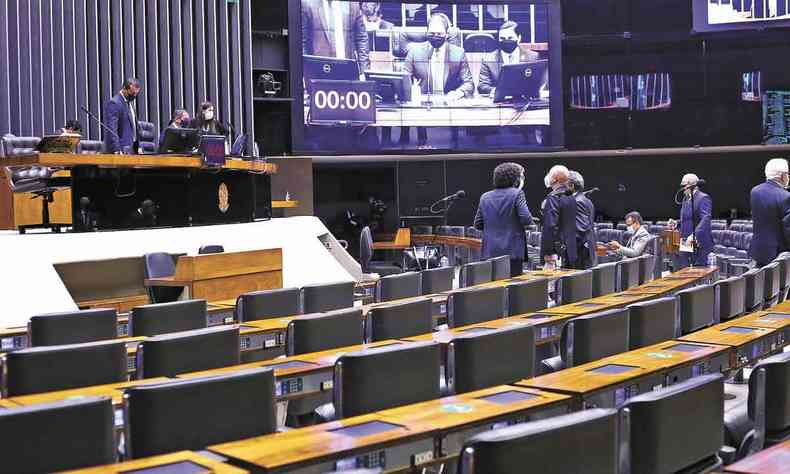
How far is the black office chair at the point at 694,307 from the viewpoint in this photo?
183 inches

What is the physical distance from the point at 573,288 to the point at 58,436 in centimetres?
390

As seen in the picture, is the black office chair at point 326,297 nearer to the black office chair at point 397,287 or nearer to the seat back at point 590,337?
the black office chair at point 397,287

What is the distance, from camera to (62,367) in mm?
3416

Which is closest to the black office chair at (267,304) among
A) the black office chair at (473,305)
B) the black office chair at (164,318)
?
the black office chair at (164,318)

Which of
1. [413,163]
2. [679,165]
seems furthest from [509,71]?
[679,165]

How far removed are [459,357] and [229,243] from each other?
597 cm

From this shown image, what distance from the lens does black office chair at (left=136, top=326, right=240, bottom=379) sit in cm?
359

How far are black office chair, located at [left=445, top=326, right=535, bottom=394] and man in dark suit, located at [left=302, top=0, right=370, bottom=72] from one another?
1282 centimetres

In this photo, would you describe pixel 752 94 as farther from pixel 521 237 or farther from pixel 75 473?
pixel 75 473

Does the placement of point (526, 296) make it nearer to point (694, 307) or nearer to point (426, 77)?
point (694, 307)

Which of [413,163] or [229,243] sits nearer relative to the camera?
[229,243]

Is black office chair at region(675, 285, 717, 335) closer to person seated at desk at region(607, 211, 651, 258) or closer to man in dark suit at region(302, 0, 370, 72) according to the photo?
person seated at desk at region(607, 211, 651, 258)

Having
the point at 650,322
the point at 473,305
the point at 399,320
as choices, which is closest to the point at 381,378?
the point at 399,320

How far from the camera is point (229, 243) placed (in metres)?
9.11
